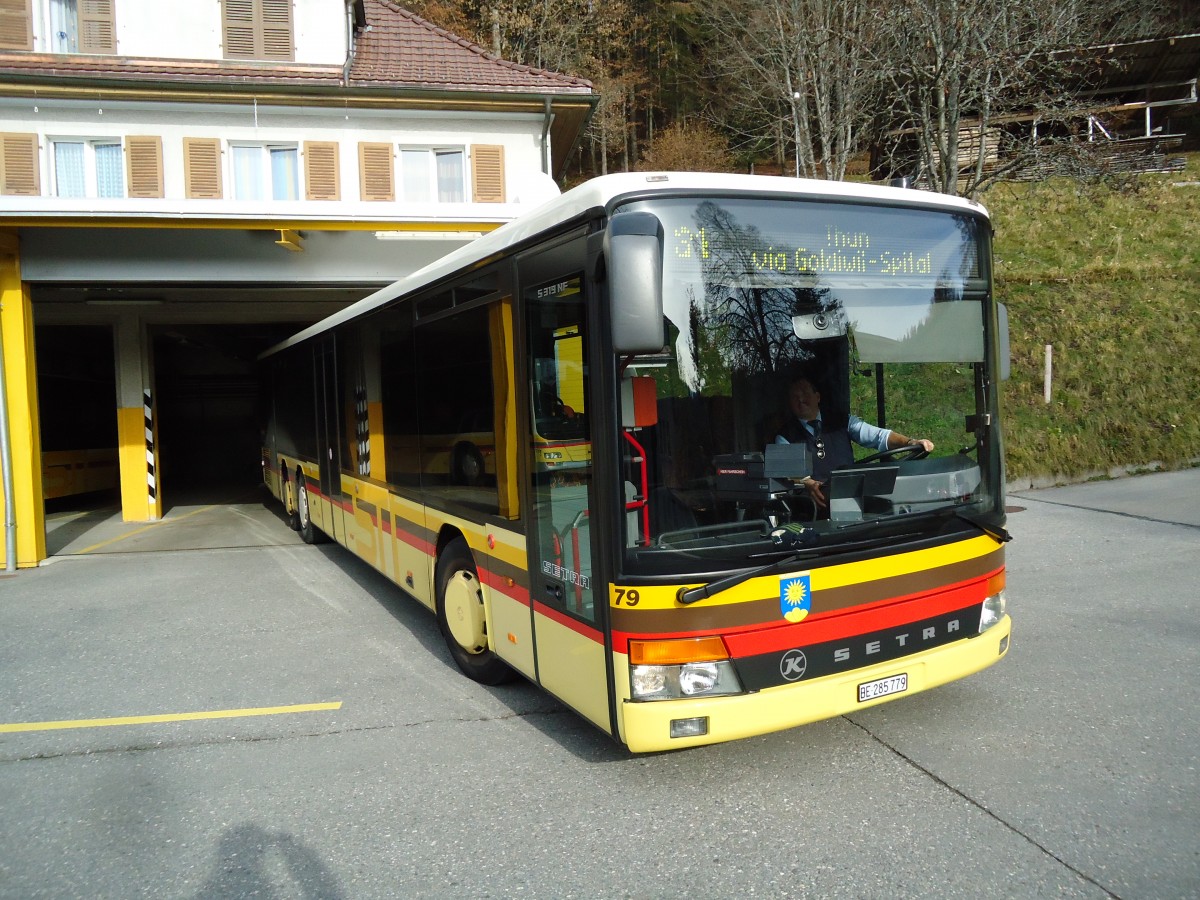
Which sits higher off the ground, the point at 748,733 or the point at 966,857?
the point at 748,733

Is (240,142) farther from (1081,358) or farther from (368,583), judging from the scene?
(1081,358)

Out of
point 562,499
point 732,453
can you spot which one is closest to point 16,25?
point 562,499

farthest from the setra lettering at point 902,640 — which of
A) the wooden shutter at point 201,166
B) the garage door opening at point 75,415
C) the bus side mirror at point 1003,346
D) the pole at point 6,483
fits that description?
the garage door opening at point 75,415

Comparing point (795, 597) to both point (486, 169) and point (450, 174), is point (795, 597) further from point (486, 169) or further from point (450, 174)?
point (450, 174)

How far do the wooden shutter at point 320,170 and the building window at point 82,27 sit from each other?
4.41 meters

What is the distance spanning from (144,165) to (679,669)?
17.2m

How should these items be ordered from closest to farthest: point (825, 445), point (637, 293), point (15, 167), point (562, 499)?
point (637, 293) < point (825, 445) < point (562, 499) < point (15, 167)

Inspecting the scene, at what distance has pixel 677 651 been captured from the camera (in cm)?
365

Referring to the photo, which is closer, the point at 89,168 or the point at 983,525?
the point at 983,525

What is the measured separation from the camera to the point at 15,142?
54.7 feet

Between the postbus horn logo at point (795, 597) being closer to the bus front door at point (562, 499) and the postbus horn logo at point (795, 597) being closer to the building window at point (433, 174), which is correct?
the bus front door at point (562, 499)

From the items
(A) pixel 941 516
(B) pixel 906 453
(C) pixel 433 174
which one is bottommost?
(A) pixel 941 516

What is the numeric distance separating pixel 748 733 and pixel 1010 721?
1.83m

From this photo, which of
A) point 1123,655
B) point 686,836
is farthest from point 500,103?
point 686,836
